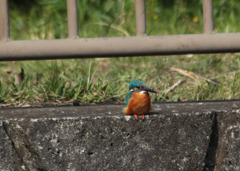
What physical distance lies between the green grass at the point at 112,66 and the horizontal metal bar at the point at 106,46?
690 millimetres

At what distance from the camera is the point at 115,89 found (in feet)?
9.29

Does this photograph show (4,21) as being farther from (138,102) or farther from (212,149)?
(212,149)

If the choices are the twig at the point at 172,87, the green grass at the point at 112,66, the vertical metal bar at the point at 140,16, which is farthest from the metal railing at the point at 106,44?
the twig at the point at 172,87

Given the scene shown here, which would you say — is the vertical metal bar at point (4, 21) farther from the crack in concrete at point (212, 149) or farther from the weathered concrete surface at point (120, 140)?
the crack in concrete at point (212, 149)

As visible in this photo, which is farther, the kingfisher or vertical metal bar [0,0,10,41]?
vertical metal bar [0,0,10,41]

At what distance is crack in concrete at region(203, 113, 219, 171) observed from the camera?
1.96 metres

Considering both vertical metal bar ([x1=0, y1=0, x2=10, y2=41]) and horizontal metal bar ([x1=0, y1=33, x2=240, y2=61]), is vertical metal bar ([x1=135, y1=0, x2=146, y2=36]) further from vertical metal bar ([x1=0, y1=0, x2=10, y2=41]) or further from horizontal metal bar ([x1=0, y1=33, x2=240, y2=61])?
vertical metal bar ([x1=0, y1=0, x2=10, y2=41])

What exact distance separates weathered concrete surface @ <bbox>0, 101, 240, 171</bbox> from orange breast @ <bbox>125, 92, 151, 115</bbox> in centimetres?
3

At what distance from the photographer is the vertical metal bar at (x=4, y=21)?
200 cm

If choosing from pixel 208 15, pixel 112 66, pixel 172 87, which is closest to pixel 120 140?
pixel 208 15

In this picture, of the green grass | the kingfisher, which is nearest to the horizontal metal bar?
the kingfisher

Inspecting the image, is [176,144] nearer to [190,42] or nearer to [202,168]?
[202,168]

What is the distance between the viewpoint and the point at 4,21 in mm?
2020

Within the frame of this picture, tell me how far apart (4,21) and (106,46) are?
50 centimetres
